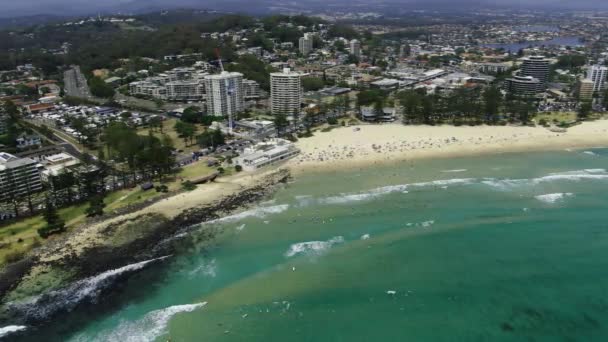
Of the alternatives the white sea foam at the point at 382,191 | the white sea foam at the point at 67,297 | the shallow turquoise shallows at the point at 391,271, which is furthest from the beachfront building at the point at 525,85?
the white sea foam at the point at 67,297

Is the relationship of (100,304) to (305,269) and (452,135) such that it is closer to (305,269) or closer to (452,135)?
→ (305,269)

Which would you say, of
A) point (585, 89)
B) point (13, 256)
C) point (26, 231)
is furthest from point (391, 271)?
point (585, 89)

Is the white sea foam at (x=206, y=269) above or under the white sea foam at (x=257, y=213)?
under

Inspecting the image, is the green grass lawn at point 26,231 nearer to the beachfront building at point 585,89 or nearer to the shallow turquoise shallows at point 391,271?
the shallow turquoise shallows at point 391,271

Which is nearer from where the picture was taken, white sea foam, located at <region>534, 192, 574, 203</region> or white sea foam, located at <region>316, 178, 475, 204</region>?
white sea foam, located at <region>534, 192, 574, 203</region>

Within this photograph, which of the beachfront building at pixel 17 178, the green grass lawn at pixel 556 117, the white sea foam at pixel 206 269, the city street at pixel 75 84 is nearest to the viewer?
the white sea foam at pixel 206 269

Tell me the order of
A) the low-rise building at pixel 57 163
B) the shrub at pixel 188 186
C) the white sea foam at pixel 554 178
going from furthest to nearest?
1. the low-rise building at pixel 57 163
2. the shrub at pixel 188 186
3. the white sea foam at pixel 554 178

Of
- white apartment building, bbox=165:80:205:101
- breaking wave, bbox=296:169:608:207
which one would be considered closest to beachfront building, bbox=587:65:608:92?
breaking wave, bbox=296:169:608:207

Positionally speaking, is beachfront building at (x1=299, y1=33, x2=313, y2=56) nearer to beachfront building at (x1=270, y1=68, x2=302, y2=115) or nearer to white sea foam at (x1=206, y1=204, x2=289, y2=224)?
beachfront building at (x1=270, y1=68, x2=302, y2=115)
